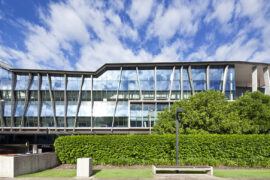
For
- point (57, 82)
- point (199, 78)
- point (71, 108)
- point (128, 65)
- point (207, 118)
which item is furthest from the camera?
point (57, 82)

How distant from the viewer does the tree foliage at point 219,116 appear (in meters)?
16.6

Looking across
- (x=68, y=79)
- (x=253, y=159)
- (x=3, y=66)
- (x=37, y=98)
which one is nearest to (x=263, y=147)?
(x=253, y=159)

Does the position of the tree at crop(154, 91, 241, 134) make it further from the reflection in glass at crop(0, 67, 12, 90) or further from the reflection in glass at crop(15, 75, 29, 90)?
the reflection in glass at crop(0, 67, 12, 90)

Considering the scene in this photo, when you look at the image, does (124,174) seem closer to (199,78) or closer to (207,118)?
(207,118)

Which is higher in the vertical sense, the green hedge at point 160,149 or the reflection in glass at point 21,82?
the reflection in glass at point 21,82

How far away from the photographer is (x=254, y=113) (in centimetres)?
1927

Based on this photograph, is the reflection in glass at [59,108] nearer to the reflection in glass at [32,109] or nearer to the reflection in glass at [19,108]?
the reflection in glass at [32,109]

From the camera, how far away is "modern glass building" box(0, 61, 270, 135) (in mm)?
35062

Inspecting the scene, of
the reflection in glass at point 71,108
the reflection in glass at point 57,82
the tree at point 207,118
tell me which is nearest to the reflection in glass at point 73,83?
the reflection in glass at point 57,82

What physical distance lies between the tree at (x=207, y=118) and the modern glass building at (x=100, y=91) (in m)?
16.0

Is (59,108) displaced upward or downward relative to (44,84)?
downward

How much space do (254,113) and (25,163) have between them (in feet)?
76.3

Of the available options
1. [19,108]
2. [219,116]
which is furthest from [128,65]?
[19,108]

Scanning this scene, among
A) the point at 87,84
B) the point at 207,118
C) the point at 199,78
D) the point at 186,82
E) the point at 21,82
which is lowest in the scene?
the point at 207,118
